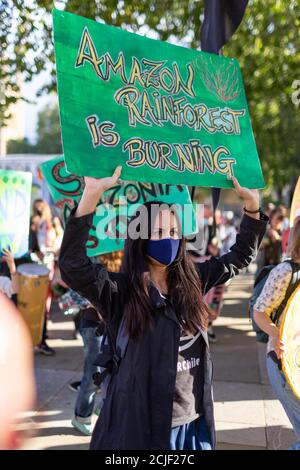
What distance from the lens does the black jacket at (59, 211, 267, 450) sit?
2156mm

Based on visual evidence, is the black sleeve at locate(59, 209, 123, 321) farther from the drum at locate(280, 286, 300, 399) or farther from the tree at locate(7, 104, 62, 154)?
the tree at locate(7, 104, 62, 154)

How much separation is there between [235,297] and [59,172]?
819 centimetres

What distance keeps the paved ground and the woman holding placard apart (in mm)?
2053

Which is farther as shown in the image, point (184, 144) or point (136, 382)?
point (184, 144)

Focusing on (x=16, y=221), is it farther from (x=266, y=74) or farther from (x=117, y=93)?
(x=266, y=74)

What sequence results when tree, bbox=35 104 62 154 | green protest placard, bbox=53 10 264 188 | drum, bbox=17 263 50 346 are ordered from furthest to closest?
tree, bbox=35 104 62 154 → drum, bbox=17 263 50 346 → green protest placard, bbox=53 10 264 188

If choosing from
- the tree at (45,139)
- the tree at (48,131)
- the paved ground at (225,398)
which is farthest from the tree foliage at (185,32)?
the tree at (48,131)

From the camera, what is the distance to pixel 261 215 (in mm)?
2801

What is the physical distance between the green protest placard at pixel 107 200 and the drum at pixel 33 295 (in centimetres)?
191

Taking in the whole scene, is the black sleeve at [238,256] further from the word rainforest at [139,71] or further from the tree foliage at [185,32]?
the tree foliage at [185,32]

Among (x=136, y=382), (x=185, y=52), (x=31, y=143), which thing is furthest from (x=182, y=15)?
(x=31, y=143)

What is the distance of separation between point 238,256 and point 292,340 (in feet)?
1.87

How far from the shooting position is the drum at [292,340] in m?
2.83

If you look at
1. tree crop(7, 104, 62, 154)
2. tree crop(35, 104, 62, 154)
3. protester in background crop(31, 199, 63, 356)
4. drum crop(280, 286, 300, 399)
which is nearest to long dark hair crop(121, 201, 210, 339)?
drum crop(280, 286, 300, 399)
